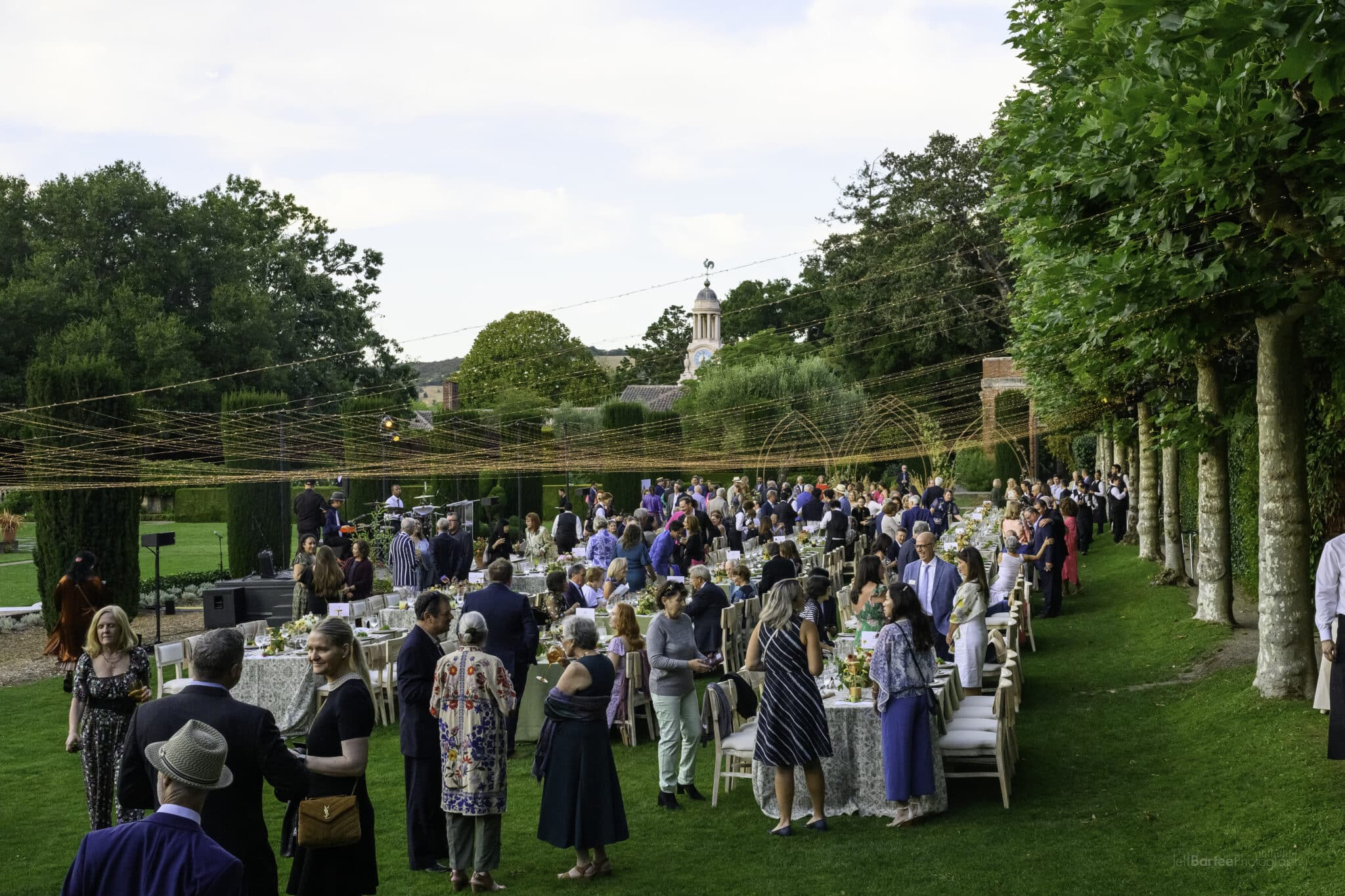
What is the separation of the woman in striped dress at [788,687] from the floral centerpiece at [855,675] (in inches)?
27.5

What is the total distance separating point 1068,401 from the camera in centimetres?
2244

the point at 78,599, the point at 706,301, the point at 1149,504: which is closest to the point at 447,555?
the point at 78,599

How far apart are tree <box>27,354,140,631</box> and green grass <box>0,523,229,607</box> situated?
232 inches

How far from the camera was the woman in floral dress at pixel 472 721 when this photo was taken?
21.4ft

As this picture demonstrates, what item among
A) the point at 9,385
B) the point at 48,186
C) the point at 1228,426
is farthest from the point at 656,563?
the point at 48,186

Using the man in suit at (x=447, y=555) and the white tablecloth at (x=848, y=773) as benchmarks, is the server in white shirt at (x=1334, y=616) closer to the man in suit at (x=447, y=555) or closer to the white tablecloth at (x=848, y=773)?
the white tablecloth at (x=848, y=773)

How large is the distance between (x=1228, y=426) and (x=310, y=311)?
131 ft

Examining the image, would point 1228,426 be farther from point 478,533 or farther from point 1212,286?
point 478,533

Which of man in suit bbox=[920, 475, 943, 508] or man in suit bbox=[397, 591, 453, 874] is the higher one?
man in suit bbox=[920, 475, 943, 508]

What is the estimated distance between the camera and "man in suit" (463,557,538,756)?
8977mm

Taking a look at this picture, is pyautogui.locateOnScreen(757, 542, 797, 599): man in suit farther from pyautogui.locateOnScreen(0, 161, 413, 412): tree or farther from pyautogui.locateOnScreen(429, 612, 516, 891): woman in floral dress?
pyautogui.locateOnScreen(0, 161, 413, 412): tree

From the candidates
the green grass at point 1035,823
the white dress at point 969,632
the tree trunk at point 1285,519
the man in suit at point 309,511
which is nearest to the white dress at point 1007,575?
the green grass at point 1035,823

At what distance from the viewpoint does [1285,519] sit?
956cm

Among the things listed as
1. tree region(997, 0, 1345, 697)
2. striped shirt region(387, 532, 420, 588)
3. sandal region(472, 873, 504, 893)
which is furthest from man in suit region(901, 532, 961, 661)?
striped shirt region(387, 532, 420, 588)
